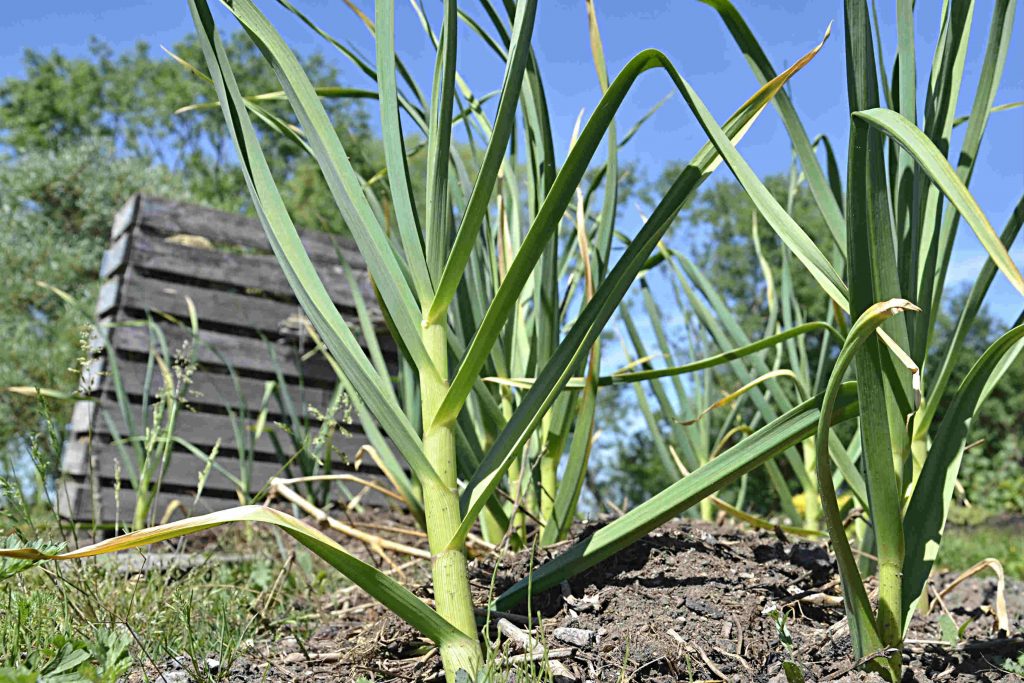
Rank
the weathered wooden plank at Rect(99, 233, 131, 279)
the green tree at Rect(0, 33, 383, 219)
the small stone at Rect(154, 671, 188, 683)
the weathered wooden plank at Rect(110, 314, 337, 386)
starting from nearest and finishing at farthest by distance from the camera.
→ the small stone at Rect(154, 671, 188, 683) → the weathered wooden plank at Rect(110, 314, 337, 386) → the weathered wooden plank at Rect(99, 233, 131, 279) → the green tree at Rect(0, 33, 383, 219)

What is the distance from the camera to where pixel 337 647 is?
1.13 meters

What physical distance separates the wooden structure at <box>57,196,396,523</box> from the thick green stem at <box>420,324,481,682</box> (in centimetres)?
223

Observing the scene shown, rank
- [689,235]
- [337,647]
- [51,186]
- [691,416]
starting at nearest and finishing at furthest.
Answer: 1. [337,647]
2. [691,416]
3. [51,186]
4. [689,235]

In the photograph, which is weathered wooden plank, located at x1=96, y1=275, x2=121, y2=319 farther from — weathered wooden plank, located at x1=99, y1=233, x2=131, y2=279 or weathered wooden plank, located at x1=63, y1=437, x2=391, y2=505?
weathered wooden plank, located at x1=63, y1=437, x2=391, y2=505

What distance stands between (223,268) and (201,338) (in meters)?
0.39

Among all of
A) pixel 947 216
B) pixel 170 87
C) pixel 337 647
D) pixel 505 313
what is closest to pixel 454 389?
pixel 505 313

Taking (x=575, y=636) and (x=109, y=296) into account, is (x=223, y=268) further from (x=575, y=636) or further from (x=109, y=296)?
(x=575, y=636)

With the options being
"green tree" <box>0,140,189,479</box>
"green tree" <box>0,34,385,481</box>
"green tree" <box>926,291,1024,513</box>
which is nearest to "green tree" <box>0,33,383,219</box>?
"green tree" <box>0,34,385,481</box>

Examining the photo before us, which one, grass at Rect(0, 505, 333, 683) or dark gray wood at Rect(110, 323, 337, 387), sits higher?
dark gray wood at Rect(110, 323, 337, 387)

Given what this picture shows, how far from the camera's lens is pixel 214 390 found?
333 cm

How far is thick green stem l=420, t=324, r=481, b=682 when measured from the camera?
0.82m

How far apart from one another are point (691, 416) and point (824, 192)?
102cm

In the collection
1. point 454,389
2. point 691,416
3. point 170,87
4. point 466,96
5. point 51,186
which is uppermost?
point 170,87

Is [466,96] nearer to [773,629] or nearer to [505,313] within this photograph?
[505,313]
